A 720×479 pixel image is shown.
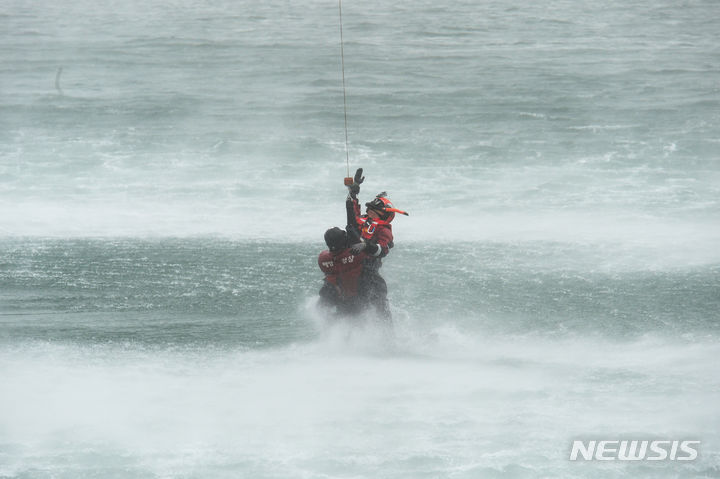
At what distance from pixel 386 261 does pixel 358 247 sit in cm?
307

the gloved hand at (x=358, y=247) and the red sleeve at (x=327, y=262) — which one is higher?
the gloved hand at (x=358, y=247)

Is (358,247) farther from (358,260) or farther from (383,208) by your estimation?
(383,208)

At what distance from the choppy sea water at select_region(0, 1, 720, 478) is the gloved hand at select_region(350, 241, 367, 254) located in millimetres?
1070

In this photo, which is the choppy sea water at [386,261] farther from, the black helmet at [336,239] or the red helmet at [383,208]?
the red helmet at [383,208]

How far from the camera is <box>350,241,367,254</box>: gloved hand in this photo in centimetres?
825

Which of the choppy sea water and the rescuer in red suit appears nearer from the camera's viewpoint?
the choppy sea water

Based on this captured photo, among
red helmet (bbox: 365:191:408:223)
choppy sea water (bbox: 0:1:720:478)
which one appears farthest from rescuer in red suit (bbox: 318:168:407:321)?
choppy sea water (bbox: 0:1:720:478)

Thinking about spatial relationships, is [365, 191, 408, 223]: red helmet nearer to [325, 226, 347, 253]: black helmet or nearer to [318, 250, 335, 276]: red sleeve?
[325, 226, 347, 253]: black helmet

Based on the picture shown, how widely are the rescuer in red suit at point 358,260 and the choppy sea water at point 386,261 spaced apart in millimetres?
436

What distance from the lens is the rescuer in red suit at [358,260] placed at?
8.29 metres

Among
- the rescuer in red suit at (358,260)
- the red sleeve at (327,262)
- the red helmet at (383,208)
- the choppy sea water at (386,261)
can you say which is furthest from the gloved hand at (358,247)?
the choppy sea water at (386,261)

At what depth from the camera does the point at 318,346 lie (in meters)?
8.95

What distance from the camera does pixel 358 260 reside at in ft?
27.4

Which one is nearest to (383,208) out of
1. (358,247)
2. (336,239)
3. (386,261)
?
(358,247)
